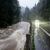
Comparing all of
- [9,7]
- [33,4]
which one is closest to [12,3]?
[9,7]

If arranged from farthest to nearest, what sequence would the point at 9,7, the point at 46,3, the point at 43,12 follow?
the point at 9,7 → the point at 43,12 → the point at 46,3

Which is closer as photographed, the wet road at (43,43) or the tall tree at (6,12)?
the wet road at (43,43)

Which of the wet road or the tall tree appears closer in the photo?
the wet road

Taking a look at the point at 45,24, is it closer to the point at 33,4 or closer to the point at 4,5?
the point at 33,4

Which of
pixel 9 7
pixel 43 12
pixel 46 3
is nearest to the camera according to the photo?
pixel 46 3

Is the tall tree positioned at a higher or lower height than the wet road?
higher

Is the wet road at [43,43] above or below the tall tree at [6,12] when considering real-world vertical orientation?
below

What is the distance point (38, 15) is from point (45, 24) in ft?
2.89

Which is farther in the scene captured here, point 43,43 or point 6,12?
point 6,12

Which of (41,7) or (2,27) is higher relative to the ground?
(41,7)

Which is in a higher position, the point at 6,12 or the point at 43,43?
the point at 6,12

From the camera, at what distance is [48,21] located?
35.2ft

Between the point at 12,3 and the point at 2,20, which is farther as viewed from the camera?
the point at 12,3

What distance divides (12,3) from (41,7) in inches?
78.9
